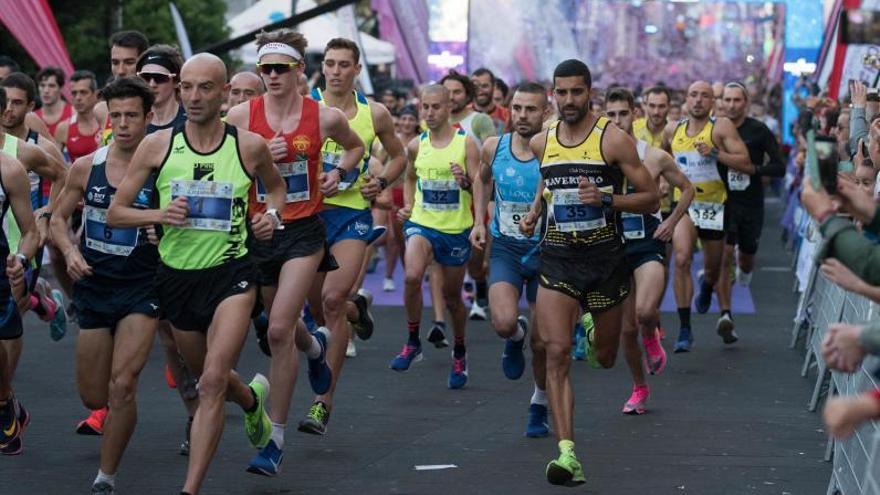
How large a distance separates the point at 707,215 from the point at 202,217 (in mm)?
7532

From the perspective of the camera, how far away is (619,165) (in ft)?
28.7

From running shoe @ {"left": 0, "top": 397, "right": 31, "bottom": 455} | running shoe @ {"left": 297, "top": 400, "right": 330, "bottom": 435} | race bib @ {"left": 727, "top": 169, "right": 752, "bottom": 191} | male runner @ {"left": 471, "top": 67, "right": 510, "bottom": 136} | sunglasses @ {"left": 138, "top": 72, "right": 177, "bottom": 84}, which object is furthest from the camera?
male runner @ {"left": 471, "top": 67, "right": 510, "bottom": 136}

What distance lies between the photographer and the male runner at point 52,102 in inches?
606

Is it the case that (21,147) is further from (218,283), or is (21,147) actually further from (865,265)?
(865,265)

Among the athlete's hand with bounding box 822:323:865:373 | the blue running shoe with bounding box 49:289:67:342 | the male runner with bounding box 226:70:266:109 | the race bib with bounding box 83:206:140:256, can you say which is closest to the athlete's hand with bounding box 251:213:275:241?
the race bib with bounding box 83:206:140:256

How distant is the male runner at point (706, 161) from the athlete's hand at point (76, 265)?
6.77m

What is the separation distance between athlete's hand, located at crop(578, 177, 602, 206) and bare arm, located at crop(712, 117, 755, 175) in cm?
602

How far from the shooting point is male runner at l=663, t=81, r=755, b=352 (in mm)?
14336

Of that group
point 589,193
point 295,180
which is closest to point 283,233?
point 295,180

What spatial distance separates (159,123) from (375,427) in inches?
85.8

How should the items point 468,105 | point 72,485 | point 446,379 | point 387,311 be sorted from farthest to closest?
point 387,311 < point 468,105 < point 446,379 < point 72,485

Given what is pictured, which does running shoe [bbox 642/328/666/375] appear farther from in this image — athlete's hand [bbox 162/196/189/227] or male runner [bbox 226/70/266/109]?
athlete's hand [bbox 162/196/189/227]

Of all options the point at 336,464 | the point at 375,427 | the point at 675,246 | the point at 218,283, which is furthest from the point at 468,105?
the point at 218,283

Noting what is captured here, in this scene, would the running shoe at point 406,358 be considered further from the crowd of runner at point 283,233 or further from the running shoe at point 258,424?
the running shoe at point 258,424
